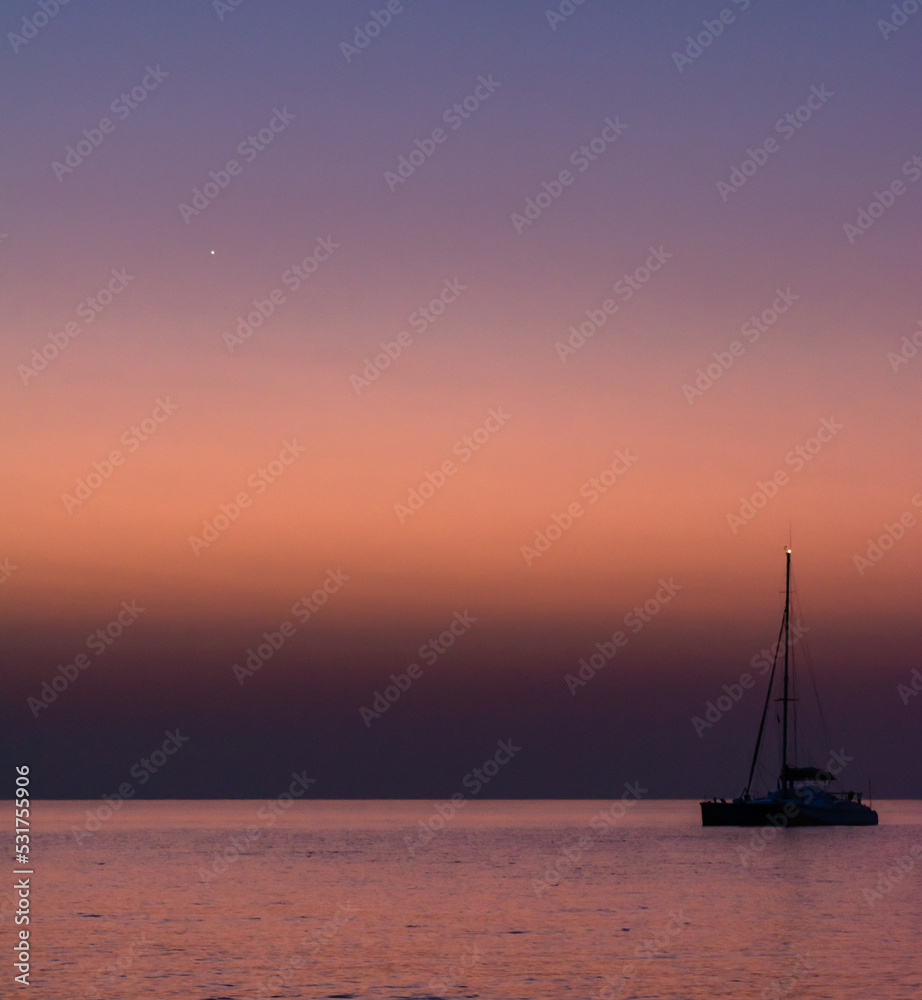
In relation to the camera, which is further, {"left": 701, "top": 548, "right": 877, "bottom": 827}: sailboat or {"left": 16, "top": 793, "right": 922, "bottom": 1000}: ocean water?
{"left": 701, "top": 548, "right": 877, "bottom": 827}: sailboat

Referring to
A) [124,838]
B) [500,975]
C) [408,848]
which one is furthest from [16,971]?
[124,838]

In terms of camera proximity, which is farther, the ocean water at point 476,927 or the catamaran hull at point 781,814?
the catamaran hull at point 781,814

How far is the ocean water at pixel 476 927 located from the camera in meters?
50.1

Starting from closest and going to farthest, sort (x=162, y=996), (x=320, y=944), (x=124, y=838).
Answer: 1. (x=162, y=996)
2. (x=320, y=944)
3. (x=124, y=838)

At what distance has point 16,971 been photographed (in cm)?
5212

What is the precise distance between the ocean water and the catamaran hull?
8269 mm

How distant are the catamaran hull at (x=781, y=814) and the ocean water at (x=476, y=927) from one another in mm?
8269

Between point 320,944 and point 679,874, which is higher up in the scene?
point 320,944

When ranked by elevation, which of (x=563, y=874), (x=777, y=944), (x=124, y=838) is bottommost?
(x=124, y=838)

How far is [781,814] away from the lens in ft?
462

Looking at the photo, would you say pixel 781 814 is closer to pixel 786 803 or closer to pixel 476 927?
pixel 786 803

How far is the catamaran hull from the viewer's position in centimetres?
13988

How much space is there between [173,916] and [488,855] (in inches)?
2678

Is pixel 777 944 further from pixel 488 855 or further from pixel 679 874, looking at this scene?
pixel 488 855
